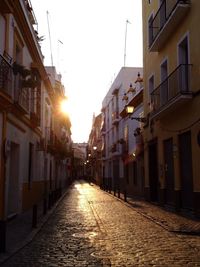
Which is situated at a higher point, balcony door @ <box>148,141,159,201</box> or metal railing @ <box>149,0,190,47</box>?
metal railing @ <box>149,0,190,47</box>

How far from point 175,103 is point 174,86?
0.87 metres

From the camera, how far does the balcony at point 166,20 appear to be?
15.6m

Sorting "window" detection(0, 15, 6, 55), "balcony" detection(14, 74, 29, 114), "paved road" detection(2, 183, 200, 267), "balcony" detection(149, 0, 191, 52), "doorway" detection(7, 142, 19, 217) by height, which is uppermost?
"balcony" detection(149, 0, 191, 52)

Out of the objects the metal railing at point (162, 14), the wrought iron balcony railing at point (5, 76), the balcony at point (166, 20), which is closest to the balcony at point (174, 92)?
the balcony at point (166, 20)

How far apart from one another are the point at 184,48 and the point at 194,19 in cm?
213

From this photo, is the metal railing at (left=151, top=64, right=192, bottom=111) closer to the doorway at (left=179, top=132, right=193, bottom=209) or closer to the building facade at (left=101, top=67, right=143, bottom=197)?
the doorway at (left=179, top=132, right=193, bottom=209)


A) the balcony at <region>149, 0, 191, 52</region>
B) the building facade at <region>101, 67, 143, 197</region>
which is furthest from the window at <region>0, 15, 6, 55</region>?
the building facade at <region>101, 67, 143, 197</region>

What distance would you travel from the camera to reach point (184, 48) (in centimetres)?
1725

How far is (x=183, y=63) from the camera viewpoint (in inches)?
658

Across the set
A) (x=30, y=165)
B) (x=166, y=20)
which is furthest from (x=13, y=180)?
(x=166, y=20)

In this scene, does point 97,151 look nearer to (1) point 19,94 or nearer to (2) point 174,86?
(2) point 174,86

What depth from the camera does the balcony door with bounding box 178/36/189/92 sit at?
15727mm

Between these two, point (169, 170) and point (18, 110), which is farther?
point (169, 170)

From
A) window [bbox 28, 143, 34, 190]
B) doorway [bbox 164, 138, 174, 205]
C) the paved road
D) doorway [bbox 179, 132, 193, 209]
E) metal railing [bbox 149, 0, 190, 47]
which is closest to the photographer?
the paved road
